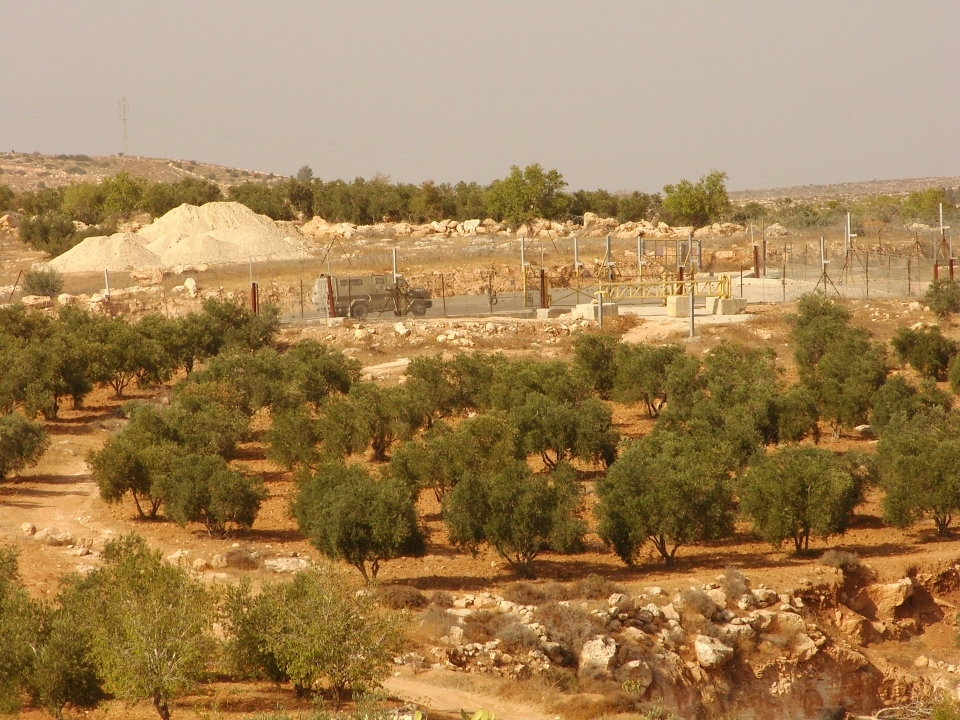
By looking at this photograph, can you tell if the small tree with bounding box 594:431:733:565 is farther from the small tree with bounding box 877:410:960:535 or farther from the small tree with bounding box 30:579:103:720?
the small tree with bounding box 30:579:103:720

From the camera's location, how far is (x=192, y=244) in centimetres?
5566

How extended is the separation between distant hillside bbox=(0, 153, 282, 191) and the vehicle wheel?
82.5 metres

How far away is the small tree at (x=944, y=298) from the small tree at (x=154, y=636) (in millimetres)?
33052

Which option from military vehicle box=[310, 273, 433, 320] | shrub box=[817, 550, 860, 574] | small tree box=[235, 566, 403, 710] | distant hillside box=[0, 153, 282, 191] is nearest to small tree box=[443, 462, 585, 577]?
shrub box=[817, 550, 860, 574]

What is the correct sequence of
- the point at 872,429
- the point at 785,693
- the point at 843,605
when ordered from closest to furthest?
the point at 785,693, the point at 843,605, the point at 872,429

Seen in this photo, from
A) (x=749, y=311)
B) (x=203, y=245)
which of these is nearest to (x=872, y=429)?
(x=749, y=311)

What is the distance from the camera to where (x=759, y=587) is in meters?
17.9

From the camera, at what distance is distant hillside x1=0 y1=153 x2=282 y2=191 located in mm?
122312

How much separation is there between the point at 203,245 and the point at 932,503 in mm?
42394

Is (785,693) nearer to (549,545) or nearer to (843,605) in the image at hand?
(843,605)

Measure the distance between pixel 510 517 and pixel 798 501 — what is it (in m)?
5.08

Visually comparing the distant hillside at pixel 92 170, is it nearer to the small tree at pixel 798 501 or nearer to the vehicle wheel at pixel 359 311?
the vehicle wheel at pixel 359 311

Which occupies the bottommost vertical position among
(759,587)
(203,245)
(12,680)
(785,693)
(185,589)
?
(785,693)

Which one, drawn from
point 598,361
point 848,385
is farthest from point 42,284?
point 848,385
